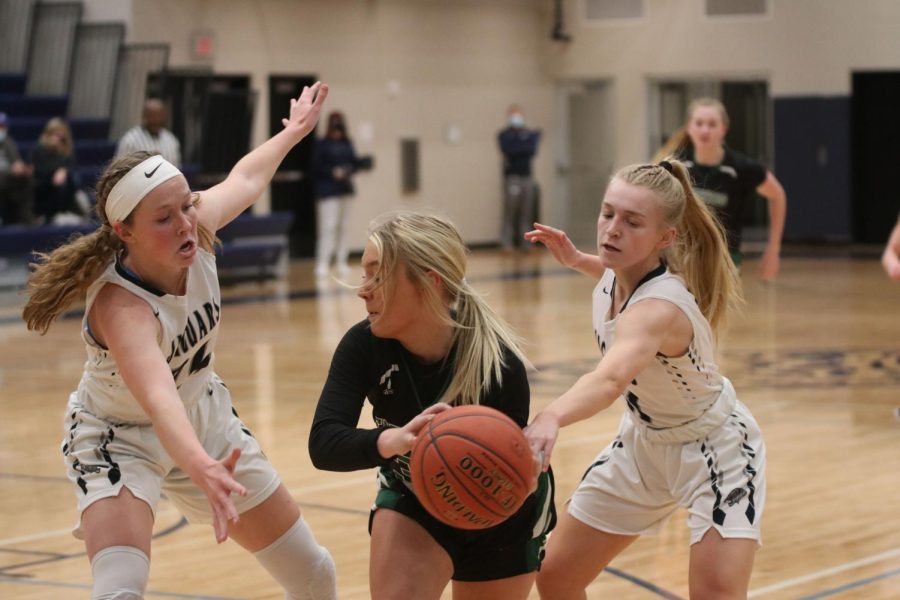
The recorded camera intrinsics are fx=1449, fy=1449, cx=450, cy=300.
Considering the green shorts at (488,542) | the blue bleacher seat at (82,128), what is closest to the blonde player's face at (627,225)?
the green shorts at (488,542)

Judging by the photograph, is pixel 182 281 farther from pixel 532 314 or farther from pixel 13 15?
pixel 13 15

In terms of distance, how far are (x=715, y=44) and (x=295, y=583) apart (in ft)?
61.3

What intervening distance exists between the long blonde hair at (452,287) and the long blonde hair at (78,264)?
72cm

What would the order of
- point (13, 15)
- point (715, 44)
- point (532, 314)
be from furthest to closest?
1. point (715, 44)
2. point (13, 15)
3. point (532, 314)

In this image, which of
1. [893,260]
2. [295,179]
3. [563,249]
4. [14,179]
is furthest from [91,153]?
[563,249]

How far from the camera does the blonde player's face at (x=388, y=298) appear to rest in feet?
11.0

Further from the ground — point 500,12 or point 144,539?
point 500,12

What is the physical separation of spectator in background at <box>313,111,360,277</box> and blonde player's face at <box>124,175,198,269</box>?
46.5 feet

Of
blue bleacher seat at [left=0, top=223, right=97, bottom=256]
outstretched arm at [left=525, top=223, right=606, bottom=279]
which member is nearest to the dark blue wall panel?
blue bleacher seat at [left=0, top=223, right=97, bottom=256]

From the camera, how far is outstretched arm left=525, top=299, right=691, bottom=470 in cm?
314

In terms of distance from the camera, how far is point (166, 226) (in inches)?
141

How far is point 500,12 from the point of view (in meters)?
22.3

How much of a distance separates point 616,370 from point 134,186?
1274 mm

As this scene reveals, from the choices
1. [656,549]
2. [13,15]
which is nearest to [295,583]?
[656,549]
